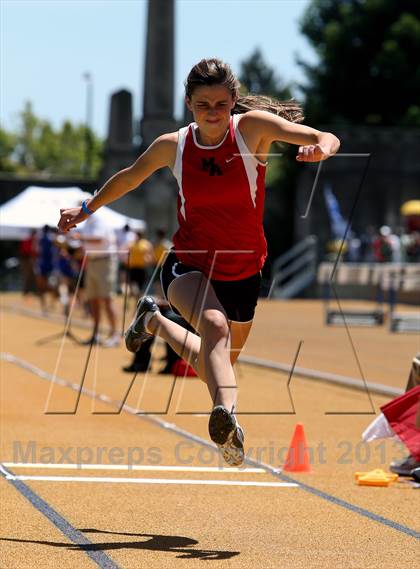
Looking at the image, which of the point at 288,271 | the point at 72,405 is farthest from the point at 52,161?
the point at 72,405

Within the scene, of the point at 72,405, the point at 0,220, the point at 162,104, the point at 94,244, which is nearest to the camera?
the point at 72,405

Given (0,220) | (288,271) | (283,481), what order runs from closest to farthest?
(283,481) → (0,220) → (288,271)

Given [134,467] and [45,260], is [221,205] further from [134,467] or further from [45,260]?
[45,260]

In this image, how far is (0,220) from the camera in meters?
24.1

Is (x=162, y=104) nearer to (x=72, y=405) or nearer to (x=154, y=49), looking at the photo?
(x=154, y=49)

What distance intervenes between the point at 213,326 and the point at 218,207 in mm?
595

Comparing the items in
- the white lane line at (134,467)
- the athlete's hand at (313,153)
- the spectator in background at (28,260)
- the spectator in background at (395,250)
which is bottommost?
the spectator in background at (28,260)

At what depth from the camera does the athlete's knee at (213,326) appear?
20.7 feet

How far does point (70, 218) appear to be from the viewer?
6805 mm

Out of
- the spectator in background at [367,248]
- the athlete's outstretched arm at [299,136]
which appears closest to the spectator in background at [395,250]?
the spectator in background at [367,248]

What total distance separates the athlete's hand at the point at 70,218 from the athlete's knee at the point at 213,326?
0.93 m

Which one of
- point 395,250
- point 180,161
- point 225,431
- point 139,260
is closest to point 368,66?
point 395,250

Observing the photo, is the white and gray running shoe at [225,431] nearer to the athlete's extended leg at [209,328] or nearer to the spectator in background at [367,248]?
the athlete's extended leg at [209,328]

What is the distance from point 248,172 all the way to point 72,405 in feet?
19.7
